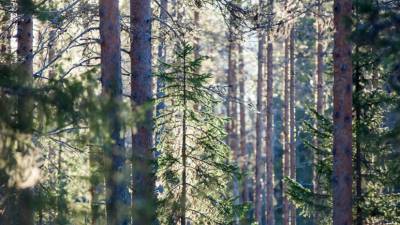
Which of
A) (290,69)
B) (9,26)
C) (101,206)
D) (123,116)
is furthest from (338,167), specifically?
(290,69)

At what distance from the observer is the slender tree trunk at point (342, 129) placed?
10891 millimetres

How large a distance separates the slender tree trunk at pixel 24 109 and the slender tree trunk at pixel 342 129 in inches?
214

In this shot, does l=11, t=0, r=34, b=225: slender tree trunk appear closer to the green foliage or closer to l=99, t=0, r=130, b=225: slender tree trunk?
l=99, t=0, r=130, b=225: slender tree trunk

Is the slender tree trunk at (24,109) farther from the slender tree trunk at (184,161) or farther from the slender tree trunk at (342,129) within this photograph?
the slender tree trunk at (342,129)

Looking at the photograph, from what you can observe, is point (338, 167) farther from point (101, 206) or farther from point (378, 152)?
point (101, 206)

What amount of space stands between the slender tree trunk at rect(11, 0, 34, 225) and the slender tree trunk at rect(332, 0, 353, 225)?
5.43m

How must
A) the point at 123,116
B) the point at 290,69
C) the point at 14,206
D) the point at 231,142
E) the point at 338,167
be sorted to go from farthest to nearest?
the point at 231,142 < the point at 290,69 < the point at 338,167 < the point at 14,206 < the point at 123,116

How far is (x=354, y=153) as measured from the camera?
1186cm

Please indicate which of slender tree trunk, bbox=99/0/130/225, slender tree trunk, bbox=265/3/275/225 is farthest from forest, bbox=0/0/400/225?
slender tree trunk, bbox=265/3/275/225

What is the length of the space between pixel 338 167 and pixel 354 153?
42.9 inches

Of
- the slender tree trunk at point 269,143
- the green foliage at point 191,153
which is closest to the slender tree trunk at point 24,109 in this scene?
the green foliage at point 191,153

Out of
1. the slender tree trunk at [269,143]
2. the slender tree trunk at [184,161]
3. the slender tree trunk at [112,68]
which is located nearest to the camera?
the slender tree trunk at [112,68]

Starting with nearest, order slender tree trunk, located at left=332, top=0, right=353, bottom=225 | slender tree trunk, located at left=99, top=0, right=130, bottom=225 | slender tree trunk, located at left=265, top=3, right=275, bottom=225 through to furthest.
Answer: slender tree trunk, located at left=99, top=0, right=130, bottom=225, slender tree trunk, located at left=332, top=0, right=353, bottom=225, slender tree trunk, located at left=265, top=3, right=275, bottom=225

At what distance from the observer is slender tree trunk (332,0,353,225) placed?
1089 cm
